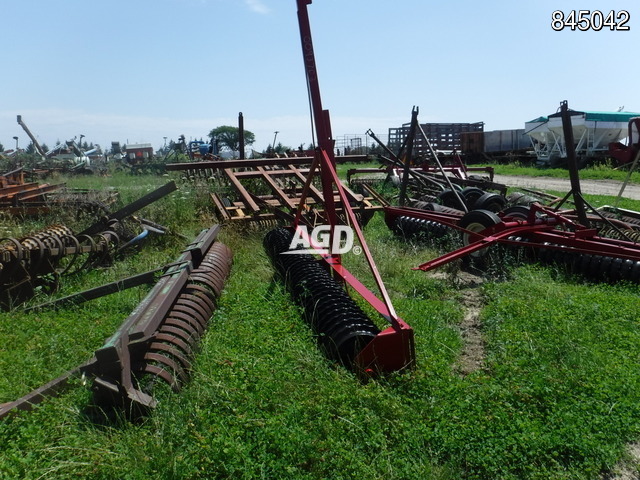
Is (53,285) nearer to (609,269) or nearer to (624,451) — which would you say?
(624,451)

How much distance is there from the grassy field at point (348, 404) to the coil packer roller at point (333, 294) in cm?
13

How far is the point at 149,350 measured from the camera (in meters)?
3.19

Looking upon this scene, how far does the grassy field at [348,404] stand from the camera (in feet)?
8.21

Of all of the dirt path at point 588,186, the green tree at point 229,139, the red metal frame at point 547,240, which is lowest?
the red metal frame at point 547,240

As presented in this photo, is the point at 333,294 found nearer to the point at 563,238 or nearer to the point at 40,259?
the point at 563,238

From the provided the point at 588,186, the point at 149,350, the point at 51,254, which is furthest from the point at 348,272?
the point at 588,186

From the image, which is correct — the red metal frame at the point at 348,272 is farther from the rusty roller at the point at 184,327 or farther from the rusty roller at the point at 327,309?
the rusty roller at the point at 184,327

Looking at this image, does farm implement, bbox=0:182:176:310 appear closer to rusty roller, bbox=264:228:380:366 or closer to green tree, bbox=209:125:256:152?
rusty roller, bbox=264:228:380:366

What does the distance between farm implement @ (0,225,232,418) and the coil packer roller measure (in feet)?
2.94

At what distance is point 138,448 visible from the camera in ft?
8.30

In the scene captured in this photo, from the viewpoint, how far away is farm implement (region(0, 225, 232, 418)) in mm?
2721

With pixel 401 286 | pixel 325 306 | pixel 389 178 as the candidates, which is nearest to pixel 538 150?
pixel 389 178

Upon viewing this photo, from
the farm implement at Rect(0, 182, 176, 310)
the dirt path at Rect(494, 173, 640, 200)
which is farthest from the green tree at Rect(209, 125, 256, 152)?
the farm implement at Rect(0, 182, 176, 310)

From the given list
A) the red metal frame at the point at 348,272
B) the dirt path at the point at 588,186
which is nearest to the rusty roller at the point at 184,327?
the red metal frame at the point at 348,272
